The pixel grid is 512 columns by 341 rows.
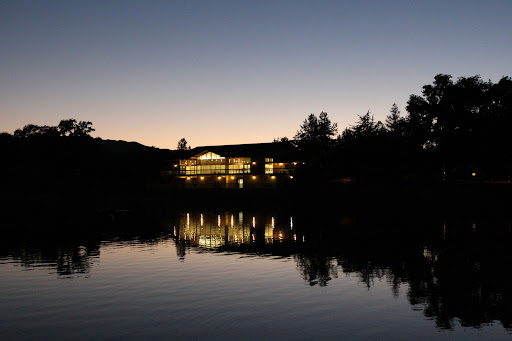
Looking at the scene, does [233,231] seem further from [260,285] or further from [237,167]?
[237,167]

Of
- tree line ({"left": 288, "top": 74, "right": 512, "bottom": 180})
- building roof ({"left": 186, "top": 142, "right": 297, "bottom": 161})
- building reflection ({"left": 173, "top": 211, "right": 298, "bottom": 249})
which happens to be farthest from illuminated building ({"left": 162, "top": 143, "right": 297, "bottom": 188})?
building reflection ({"left": 173, "top": 211, "right": 298, "bottom": 249})

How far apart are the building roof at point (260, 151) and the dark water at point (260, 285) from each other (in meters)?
55.3

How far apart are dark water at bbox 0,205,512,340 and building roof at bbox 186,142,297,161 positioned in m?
55.3

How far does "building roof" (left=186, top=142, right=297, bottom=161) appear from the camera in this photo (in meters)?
94.1

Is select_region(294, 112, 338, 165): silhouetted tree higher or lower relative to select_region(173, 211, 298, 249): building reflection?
higher

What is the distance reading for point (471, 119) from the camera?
240ft

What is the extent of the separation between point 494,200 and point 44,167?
78408mm

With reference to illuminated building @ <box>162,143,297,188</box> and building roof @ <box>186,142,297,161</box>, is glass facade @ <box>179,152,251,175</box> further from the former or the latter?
building roof @ <box>186,142,297,161</box>

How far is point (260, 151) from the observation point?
96.0m

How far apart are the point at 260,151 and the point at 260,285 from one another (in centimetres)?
7679

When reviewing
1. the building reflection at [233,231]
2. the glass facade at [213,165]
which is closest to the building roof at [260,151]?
the glass facade at [213,165]

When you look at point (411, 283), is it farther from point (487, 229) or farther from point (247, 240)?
point (487, 229)

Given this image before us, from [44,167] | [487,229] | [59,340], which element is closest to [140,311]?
[59,340]

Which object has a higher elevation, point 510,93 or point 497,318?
point 510,93
